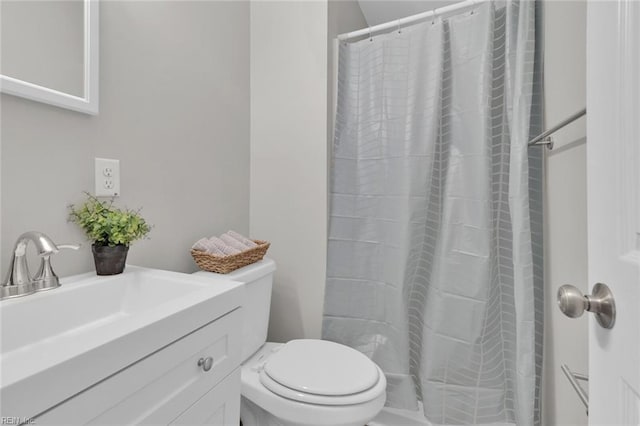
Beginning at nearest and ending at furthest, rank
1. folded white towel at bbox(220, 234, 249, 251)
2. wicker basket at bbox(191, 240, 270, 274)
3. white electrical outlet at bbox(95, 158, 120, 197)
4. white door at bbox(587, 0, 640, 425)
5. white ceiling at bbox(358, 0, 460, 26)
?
white door at bbox(587, 0, 640, 425), white electrical outlet at bbox(95, 158, 120, 197), wicker basket at bbox(191, 240, 270, 274), folded white towel at bbox(220, 234, 249, 251), white ceiling at bbox(358, 0, 460, 26)

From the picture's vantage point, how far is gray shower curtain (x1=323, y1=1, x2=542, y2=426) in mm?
1211

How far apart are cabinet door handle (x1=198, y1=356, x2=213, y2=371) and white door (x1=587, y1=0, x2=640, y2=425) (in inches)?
27.4

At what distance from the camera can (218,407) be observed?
75 centimetres

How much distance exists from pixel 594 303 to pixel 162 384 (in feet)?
2.39

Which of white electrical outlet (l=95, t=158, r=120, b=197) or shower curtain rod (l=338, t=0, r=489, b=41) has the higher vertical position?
shower curtain rod (l=338, t=0, r=489, b=41)

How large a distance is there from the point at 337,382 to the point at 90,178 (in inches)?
39.3

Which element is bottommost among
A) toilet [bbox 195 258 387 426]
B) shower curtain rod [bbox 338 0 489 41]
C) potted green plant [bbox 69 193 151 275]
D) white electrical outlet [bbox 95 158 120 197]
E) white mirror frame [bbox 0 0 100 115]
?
toilet [bbox 195 258 387 426]

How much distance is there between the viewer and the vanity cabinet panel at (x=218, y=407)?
2.21 feet

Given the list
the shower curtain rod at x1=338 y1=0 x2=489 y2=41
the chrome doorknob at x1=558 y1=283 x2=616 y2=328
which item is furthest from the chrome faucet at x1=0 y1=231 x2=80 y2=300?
the shower curtain rod at x1=338 y1=0 x2=489 y2=41

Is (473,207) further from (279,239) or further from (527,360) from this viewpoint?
(279,239)

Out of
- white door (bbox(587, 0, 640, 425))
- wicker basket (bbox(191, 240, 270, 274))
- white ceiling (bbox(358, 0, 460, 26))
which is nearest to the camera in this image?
white door (bbox(587, 0, 640, 425))

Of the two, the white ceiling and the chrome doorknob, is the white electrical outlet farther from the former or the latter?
the white ceiling

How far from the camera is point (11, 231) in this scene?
2.56 feet

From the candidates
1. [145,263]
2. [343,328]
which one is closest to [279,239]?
[343,328]
